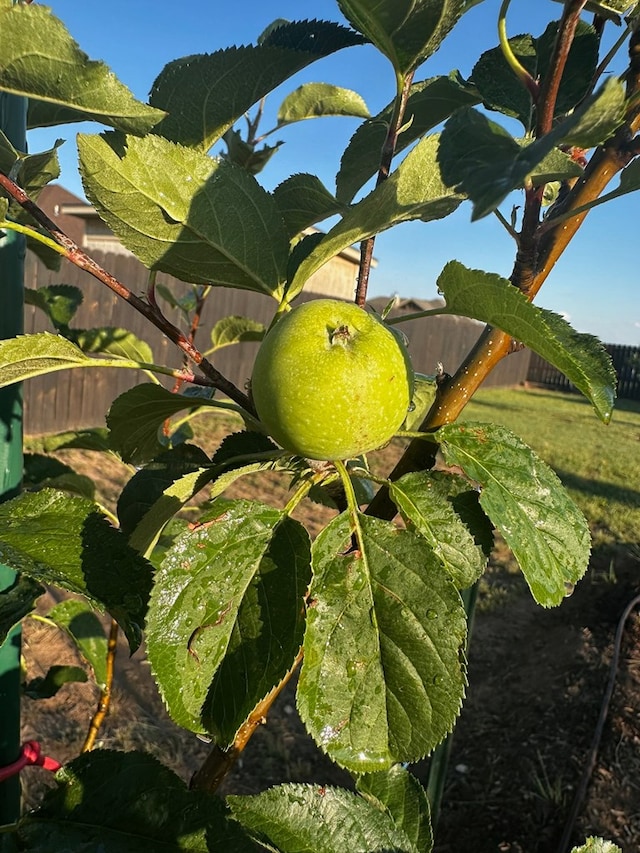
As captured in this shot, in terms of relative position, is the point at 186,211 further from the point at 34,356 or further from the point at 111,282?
the point at 34,356

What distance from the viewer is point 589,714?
306 centimetres

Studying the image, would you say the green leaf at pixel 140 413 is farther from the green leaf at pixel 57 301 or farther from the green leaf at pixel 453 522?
the green leaf at pixel 57 301

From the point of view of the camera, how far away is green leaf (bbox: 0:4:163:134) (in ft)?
1.93

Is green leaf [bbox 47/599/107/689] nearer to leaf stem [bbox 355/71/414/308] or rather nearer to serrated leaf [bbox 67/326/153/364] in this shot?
serrated leaf [bbox 67/326/153/364]

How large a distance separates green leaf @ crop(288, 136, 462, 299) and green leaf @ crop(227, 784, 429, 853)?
2.07ft

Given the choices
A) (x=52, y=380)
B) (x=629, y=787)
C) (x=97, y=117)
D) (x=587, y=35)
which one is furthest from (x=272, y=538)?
(x=52, y=380)

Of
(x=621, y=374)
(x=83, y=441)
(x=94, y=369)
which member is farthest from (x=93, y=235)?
(x=83, y=441)

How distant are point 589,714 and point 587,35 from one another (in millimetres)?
2990

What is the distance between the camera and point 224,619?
2.12 ft

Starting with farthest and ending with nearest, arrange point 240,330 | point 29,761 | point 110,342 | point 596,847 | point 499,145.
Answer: point 240,330, point 110,342, point 29,761, point 596,847, point 499,145

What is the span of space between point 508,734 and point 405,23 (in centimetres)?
316

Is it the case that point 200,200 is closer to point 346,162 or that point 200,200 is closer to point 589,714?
point 346,162

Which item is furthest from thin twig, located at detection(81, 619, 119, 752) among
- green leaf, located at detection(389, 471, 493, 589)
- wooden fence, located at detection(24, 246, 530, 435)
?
→ wooden fence, located at detection(24, 246, 530, 435)

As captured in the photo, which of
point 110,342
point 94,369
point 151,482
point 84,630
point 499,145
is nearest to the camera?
point 499,145
